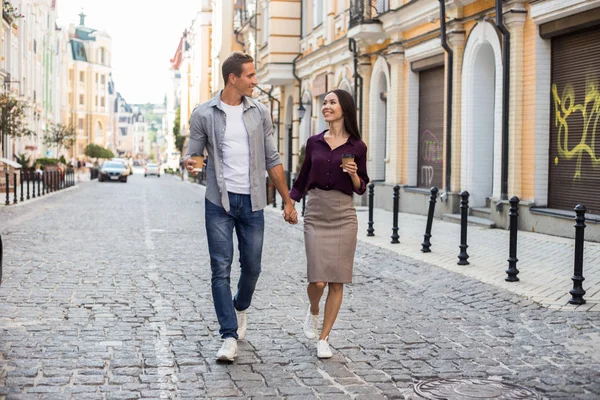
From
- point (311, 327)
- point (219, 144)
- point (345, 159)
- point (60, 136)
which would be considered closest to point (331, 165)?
point (345, 159)

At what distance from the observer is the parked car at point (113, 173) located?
58.8 meters

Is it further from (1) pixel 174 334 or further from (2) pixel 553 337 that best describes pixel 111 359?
(2) pixel 553 337

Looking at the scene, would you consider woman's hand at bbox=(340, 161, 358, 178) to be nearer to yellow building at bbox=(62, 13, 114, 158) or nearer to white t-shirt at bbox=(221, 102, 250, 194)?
white t-shirt at bbox=(221, 102, 250, 194)

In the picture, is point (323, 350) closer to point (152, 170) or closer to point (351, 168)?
point (351, 168)

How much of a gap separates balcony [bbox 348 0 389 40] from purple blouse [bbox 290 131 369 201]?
60.3 feet

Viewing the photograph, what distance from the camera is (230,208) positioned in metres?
6.15

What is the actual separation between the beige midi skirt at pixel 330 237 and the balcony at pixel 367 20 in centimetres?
1854

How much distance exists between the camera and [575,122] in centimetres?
1530

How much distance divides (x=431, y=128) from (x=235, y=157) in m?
16.6

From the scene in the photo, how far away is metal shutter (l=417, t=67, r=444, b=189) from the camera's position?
2164cm

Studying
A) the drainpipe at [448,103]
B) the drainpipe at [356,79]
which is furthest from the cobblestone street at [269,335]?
the drainpipe at [356,79]

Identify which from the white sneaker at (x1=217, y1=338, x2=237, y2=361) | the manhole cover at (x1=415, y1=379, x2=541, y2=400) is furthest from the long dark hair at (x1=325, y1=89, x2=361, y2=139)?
the manhole cover at (x1=415, y1=379, x2=541, y2=400)

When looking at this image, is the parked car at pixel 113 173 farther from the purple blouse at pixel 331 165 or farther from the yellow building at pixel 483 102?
the purple blouse at pixel 331 165

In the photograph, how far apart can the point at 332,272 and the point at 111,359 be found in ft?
5.03
